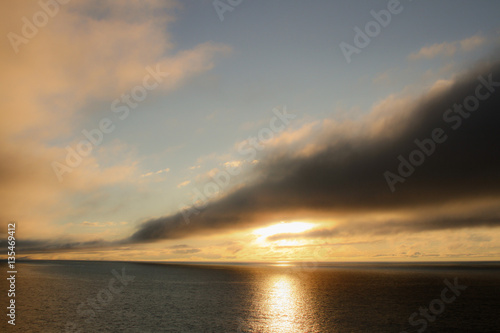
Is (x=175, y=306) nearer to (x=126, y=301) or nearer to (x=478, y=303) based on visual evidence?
(x=126, y=301)

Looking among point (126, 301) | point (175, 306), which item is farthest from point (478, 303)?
point (126, 301)

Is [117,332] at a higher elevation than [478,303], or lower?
higher

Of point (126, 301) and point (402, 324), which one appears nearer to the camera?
point (402, 324)

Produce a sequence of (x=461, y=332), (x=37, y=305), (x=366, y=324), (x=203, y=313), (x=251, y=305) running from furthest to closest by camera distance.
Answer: (x=251, y=305)
(x=37, y=305)
(x=203, y=313)
(x=366, y=324)
(x=461, y=332)

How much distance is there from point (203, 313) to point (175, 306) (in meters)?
9.27

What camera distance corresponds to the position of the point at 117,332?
3859 cm

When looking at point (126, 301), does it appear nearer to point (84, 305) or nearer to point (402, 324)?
point (84, 305)

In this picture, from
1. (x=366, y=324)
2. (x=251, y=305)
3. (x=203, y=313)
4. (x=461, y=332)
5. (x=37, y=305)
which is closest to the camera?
(x=461, y=332)

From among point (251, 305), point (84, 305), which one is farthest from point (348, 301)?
point (84, 305)

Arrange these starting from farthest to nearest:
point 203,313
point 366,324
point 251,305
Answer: point 251,305
point 203,313
point 366,324

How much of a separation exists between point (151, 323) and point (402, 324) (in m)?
34.4

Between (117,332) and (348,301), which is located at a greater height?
(117,332)

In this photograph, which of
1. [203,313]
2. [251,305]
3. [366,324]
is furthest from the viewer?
[251,305]

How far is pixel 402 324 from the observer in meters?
42.8
